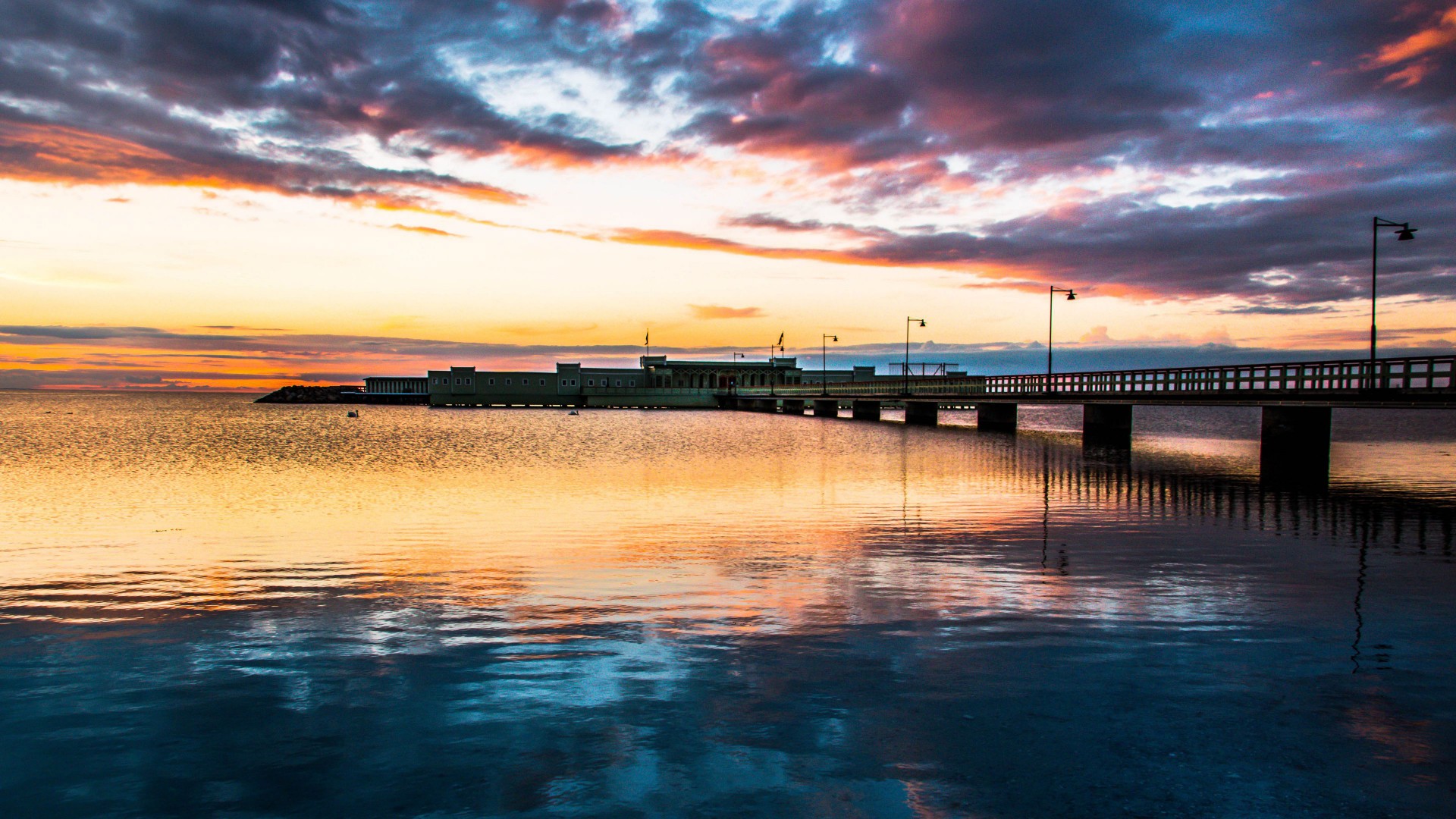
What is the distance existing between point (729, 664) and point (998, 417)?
6729 centimetres

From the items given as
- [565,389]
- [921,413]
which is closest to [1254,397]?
[921,413]

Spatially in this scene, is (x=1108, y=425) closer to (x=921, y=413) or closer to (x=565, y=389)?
(x=921, y=413)

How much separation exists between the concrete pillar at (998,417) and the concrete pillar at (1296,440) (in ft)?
104

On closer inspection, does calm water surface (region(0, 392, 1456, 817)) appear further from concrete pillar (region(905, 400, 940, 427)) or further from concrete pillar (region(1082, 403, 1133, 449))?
concrete pillar (region(905, 400, 940, 427))

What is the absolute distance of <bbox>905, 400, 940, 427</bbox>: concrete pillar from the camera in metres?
85.9

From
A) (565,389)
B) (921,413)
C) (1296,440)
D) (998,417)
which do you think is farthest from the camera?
(565,389)

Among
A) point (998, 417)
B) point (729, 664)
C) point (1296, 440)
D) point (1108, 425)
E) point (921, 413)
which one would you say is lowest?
point (921, 413)

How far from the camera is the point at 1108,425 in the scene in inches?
2164

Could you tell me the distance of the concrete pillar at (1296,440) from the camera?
110 ft

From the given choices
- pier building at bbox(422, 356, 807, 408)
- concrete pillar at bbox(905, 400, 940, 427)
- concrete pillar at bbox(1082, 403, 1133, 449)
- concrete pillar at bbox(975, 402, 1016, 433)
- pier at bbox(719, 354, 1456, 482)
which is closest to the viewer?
pier at bbox(719, 354, 1456, 482)

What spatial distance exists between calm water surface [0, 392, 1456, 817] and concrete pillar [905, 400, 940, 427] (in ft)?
216

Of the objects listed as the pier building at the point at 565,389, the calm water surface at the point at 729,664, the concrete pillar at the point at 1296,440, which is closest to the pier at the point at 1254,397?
the concrete pillar at the point at 1296,440

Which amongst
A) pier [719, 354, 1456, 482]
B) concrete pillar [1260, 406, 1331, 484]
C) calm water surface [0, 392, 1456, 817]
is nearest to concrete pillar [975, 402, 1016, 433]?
pier [719, 354, 1456, 482]

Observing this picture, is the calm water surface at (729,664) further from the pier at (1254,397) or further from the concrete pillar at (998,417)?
the concrete pillar at (998,417)
